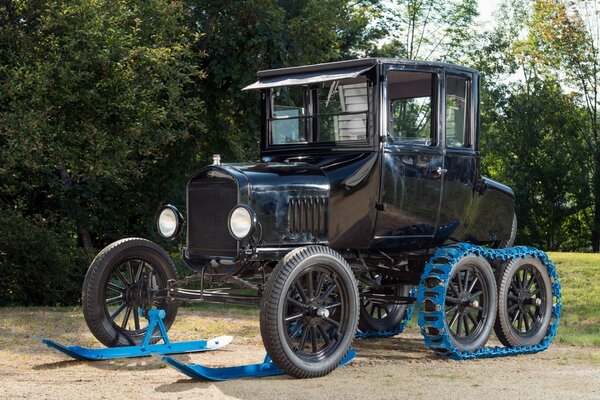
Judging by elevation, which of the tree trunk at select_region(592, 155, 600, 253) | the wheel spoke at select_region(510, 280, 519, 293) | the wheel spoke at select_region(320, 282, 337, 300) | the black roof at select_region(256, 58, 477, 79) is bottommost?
the tree trunk at select_region(592, 155, 600, 253)

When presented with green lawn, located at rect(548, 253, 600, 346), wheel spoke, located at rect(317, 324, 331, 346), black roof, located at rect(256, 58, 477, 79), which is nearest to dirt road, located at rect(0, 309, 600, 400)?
wheel spoke, located at rect(317, 324, 331, 346)

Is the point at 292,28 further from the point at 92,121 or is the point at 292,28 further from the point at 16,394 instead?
the point at 16,394

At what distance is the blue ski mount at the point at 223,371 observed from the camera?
25.3 ft

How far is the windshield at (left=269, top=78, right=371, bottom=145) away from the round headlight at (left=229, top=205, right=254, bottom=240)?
1624 mm

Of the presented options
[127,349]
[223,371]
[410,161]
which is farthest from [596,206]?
[223,371]

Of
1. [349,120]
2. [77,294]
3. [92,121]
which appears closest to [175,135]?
[92,121]

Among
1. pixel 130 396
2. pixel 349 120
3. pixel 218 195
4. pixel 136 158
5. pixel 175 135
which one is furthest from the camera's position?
pixel 136 158

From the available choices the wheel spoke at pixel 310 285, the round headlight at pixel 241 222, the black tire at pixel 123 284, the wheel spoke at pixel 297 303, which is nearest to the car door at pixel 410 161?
the wheel spoke at pixel 310 285

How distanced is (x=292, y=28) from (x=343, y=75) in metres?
11.9

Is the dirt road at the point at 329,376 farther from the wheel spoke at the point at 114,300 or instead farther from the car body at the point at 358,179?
the car body at the point at 358,179

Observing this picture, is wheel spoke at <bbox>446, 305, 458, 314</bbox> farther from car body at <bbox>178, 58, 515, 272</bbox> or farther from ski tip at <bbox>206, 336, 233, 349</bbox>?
ski tip at <bbox>206, 336, 233, 349</bbox>

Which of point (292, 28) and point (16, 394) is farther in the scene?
point (292, 28)

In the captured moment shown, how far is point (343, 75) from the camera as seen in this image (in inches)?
369

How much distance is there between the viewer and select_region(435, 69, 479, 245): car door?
10.0 metres
